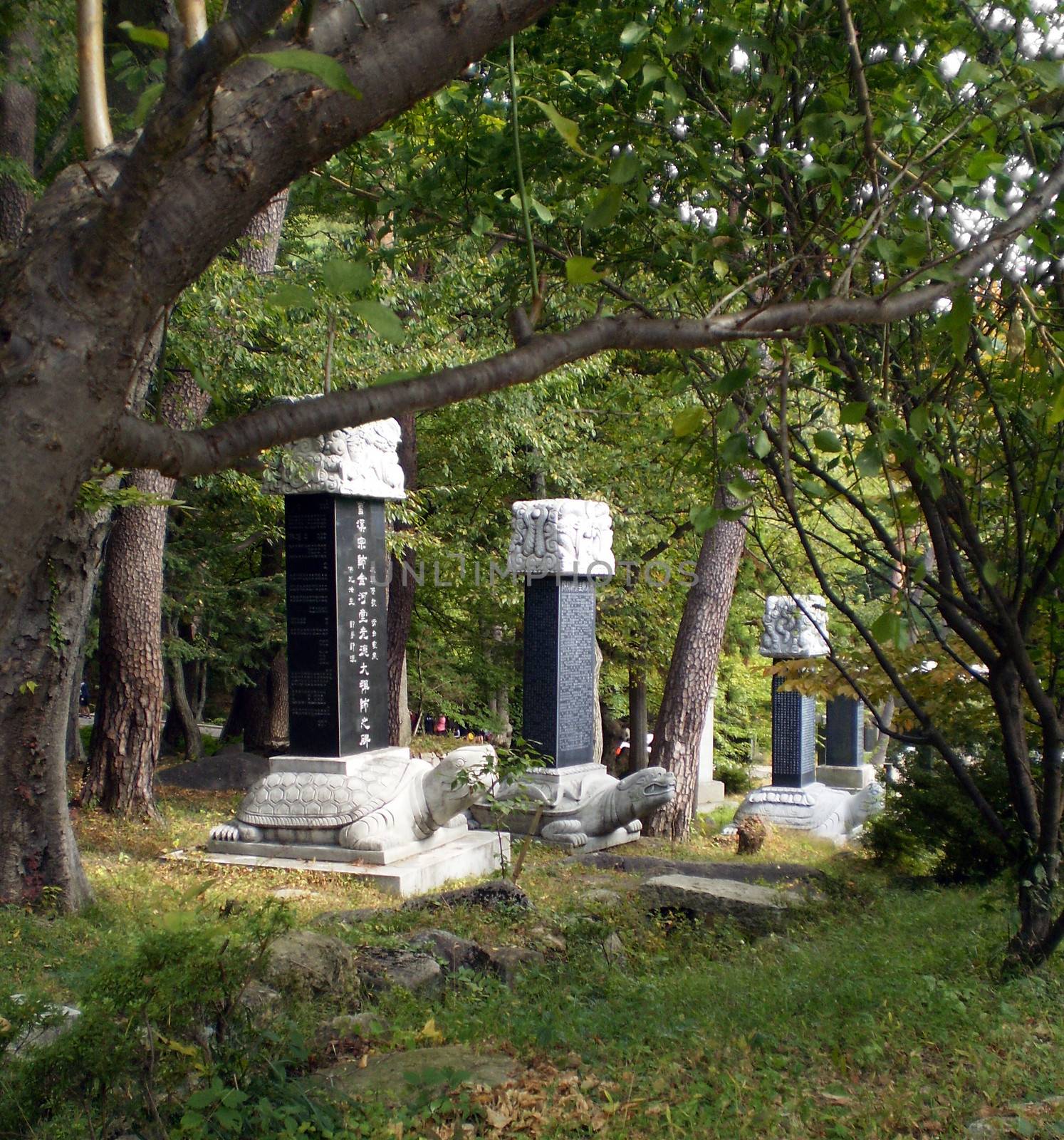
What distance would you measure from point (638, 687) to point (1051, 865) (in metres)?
15.8

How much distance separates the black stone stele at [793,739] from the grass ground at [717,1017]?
917cm

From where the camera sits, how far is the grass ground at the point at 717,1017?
10.5 feet

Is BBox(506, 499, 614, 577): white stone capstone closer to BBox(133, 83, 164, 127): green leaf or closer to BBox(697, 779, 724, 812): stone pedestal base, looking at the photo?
BBox(697, 779, 724, 812): stone pedestal base

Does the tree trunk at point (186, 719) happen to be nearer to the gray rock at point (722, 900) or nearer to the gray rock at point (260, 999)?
the gray rock at point (722, 900)

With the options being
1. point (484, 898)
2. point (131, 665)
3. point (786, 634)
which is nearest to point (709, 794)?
point (786, 634)

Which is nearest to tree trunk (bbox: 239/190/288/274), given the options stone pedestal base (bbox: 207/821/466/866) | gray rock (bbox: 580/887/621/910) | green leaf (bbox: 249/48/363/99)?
stone pedestal base (bbox: 207/821/466/866)

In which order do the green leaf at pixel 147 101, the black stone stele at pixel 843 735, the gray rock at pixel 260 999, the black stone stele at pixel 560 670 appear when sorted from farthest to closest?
the black stone stele at pixel 843 735, the black stone stele at pixel 560 670, the gray rock at pixel 260 999, the green leaf at pixel 147 101

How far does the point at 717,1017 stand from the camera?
416cm

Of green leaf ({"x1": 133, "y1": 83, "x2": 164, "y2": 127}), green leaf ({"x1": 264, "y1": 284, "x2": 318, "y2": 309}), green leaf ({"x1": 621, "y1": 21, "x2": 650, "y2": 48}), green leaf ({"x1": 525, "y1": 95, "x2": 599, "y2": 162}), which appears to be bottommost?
green leaf ({"x1": 264, "y1": 284, "x2": 318, "y2": 309})

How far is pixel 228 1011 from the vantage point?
3275 mm

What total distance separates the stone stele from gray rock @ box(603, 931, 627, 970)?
2.81m

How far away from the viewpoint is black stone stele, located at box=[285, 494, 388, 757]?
32.1 ft

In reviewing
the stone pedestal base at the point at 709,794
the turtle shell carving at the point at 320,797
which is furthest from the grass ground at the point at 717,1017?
the stone pedestal base at the point at 709,794

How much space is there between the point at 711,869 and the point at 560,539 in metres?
4.03
